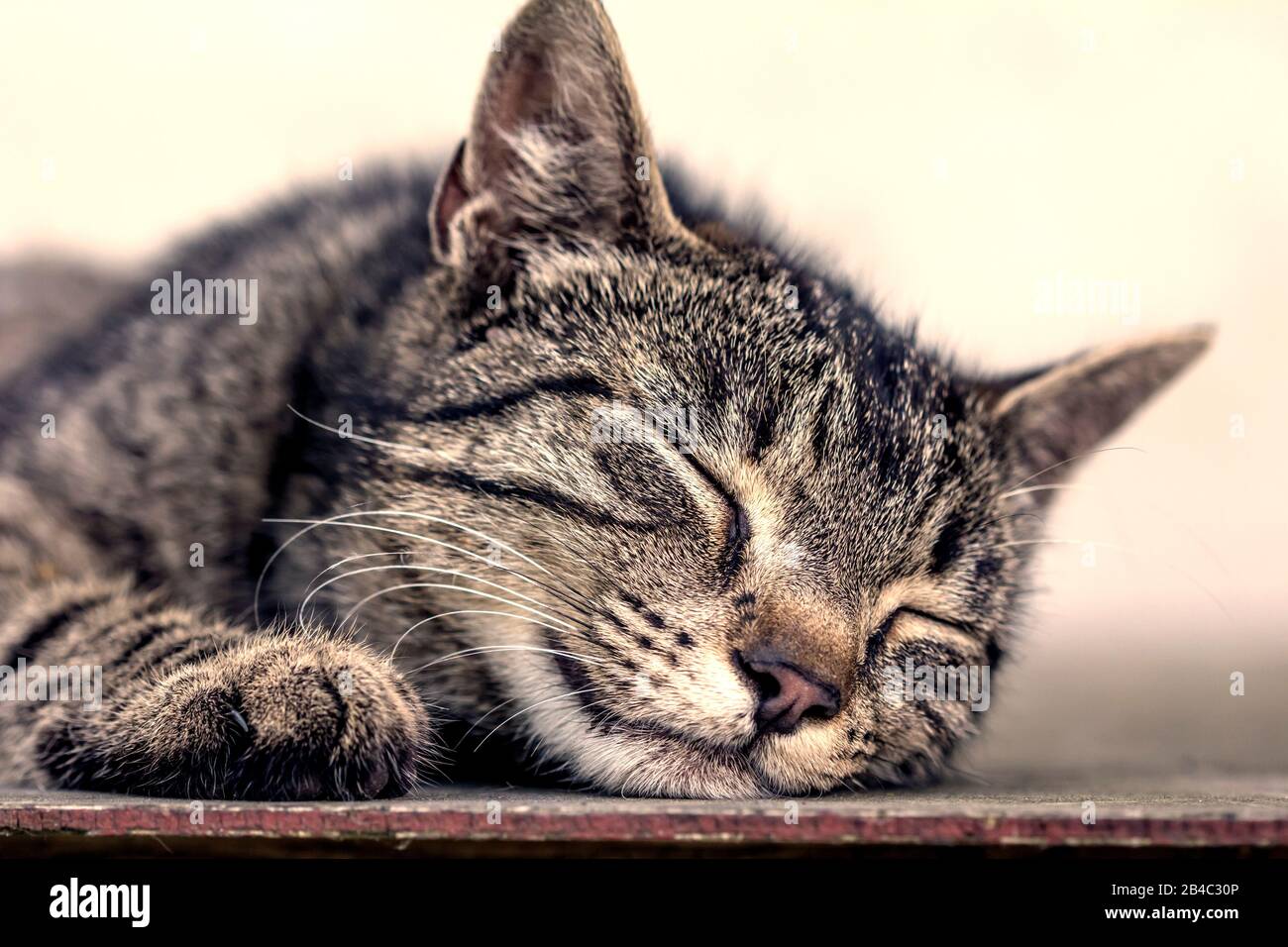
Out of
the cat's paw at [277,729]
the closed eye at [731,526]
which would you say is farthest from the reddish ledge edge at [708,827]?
the closed eye at [731,526]

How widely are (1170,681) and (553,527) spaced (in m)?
3.12

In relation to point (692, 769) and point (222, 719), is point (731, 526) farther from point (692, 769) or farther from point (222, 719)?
point (222, 719)

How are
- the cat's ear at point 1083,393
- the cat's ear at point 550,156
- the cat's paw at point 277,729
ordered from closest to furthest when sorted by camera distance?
the cat's paw at point 277,729
the cat's ear at point 550,156
the cat's ear at point 1083,393

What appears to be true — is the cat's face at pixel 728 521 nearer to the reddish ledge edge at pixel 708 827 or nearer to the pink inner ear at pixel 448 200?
the pink inner ear at pixel 448 200

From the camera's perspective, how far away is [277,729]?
158 centimetres

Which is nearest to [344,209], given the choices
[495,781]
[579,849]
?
[495,781]

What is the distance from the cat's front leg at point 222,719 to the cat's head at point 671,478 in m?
0.29

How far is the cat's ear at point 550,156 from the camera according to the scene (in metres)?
2.02

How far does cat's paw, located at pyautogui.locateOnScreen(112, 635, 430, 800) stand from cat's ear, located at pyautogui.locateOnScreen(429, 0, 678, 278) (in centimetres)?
82

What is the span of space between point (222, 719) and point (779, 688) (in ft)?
2.57

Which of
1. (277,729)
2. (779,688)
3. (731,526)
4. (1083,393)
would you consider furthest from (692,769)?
(1083,393)

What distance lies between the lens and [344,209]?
2.89 m

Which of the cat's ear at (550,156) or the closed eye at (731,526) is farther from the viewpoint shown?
the cat's ear at (550,156)
